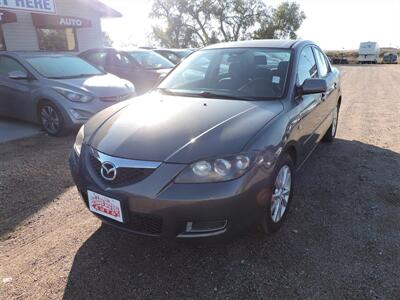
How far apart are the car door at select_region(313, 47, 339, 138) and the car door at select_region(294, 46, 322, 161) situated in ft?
0.67

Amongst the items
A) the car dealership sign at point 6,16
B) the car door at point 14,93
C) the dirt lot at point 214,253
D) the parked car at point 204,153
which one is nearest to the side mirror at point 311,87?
the parked car at point 204,153

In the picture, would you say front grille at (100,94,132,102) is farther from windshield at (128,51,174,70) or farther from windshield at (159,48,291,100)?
windshield at (128,51,174,70)

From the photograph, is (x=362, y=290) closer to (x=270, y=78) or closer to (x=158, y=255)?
(x=158, y=255)

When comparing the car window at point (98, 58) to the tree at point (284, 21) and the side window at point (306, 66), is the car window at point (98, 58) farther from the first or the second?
the tree at point (284, 21)

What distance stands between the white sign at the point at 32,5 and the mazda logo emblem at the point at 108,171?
428 inches

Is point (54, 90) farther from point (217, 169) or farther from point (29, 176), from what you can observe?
point (217, 169)

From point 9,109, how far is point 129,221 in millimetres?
5684

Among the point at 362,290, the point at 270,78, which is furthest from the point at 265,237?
the point at 270,78

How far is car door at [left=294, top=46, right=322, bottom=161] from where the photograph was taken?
3.47 meters

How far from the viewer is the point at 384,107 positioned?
29.9 feet

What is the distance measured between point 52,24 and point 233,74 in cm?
1131

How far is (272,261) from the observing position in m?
2.75

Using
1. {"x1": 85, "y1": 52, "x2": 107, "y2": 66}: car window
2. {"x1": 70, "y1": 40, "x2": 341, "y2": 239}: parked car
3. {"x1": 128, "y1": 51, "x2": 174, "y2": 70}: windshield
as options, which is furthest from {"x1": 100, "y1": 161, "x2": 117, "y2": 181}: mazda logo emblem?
{"x1": 85, "y1": 52, "x2": 107, "y2": 66}: car window

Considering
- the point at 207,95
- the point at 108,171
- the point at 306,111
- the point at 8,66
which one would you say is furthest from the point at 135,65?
the point at 108,171
